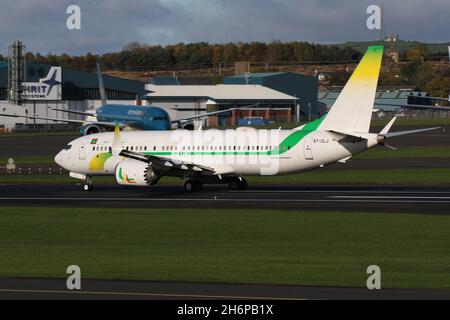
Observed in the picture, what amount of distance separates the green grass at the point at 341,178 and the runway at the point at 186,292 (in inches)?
1420

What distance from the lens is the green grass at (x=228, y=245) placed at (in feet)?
83.5

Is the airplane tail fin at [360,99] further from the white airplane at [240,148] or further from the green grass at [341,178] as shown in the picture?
the green grass at [341,178]

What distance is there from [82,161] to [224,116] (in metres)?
128

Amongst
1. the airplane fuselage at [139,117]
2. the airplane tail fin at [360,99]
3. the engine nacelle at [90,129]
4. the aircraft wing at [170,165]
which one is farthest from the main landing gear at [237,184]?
the airplane fuselage at [139,117]

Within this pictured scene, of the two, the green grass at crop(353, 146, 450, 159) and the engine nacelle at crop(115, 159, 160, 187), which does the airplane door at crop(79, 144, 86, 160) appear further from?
the green grass at crop(353, 146, 450, 159)

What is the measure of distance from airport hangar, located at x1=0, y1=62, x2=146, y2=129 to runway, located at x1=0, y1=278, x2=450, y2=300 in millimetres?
131732

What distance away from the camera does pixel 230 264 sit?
27.2m

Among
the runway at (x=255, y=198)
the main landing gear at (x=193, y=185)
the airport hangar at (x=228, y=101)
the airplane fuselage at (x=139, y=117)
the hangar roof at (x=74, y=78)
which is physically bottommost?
the runway at (x=255, y=198)

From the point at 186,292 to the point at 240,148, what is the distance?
30.7m

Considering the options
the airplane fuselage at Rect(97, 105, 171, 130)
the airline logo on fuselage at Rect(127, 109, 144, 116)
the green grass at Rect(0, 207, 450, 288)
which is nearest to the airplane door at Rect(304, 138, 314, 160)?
the green grass at Rect(0, 207, 450, 288)

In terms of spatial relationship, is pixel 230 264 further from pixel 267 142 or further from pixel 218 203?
pixel 267 142

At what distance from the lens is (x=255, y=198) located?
48688mm
